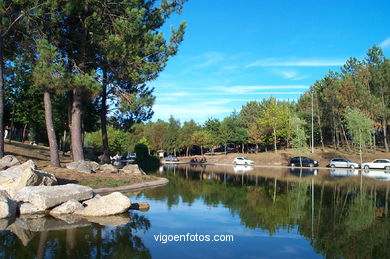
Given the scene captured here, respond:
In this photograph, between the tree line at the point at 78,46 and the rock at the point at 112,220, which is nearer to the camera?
the rock at the point at 112,220

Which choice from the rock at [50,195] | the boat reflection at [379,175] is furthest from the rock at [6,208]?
the boat reflection at [379,175]

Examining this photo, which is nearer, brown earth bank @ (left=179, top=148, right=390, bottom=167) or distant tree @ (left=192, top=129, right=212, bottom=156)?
brown earth bank @ (left=179, top=148, right=390, bottom=167)

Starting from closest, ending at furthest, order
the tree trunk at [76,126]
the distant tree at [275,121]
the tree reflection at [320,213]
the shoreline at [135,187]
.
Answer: the tree reflection at [320,213]
the shoreline at [135,187]
the tree trunk at [76,126]
the distant tree at [275,121]

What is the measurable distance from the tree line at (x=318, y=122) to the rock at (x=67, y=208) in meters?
22.8

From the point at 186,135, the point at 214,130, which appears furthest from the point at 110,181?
the point at 214,130

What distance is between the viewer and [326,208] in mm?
13719

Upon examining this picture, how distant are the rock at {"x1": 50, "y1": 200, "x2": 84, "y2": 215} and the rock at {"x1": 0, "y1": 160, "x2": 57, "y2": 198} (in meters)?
1.85

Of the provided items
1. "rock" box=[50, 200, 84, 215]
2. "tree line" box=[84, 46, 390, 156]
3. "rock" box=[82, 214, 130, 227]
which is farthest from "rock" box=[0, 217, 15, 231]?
"tree line" box=[84, 46, 390, 156]

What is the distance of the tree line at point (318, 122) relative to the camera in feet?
153

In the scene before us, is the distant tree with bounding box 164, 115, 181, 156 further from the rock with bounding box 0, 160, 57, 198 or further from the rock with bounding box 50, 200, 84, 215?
the rock with bounding box 50, 200, 84, 215

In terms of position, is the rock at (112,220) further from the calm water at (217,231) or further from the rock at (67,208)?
the rock at (67,208)

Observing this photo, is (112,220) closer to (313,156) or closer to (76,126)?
(76,126)

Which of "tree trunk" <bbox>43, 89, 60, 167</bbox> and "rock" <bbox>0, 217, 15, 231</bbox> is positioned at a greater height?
"tree trunk" <bbox>43, 89, 60, 167</bbox>

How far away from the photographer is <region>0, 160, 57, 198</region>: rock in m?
12.6
